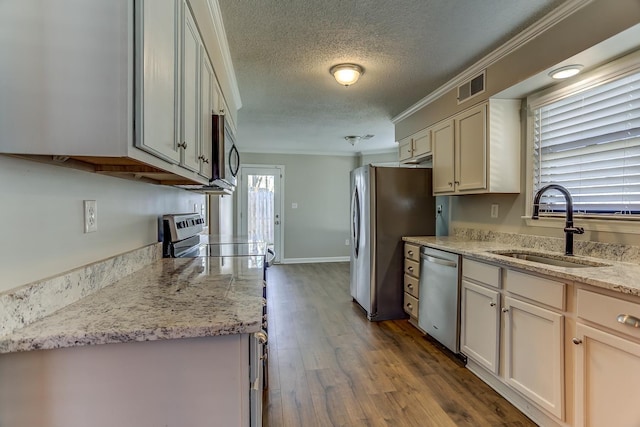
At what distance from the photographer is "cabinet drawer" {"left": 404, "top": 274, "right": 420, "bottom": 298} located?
3.12 meters

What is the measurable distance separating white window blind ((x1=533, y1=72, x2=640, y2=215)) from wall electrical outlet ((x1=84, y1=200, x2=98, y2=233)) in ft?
8.82

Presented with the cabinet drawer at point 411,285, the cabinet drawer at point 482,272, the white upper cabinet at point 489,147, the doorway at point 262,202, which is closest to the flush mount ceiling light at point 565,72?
the white upper cabinet at point 489,147

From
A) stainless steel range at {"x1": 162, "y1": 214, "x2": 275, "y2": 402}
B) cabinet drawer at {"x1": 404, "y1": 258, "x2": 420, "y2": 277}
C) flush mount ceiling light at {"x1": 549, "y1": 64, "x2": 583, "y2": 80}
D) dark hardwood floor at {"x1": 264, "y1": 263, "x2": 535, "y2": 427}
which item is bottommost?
dark hardwood floor at {"x1": 264, "y1": 263, "x2": 535, "y2": 427}

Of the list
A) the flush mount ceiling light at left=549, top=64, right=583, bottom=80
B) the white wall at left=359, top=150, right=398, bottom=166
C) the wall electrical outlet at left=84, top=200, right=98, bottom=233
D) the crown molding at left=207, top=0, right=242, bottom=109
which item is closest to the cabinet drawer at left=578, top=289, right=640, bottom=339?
the flush mount ceiling light at left=549, top=64, right=583, bottom=80

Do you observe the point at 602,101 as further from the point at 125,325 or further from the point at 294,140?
the point at 294,140

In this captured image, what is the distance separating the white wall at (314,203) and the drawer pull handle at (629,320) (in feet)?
17.7

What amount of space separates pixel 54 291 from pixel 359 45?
228 centimetres

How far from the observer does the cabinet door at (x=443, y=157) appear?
3094mm

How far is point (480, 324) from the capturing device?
7.20 ft

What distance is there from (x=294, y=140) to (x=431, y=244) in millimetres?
3459

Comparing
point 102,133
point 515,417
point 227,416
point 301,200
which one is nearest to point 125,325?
point 227,416

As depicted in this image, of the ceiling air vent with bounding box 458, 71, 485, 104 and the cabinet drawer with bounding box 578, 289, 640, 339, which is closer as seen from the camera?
the cabinet drawer with bounding box 578, 289, 640, 339

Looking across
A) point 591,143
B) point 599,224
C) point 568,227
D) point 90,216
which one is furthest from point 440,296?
point 90,216

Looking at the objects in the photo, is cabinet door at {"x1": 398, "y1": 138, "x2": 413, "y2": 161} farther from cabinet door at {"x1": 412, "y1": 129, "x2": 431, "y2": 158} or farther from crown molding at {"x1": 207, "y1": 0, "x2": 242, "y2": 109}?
crown molding at {"x1": 207, "y1": 0, "x2": 242, "y2": 109}
